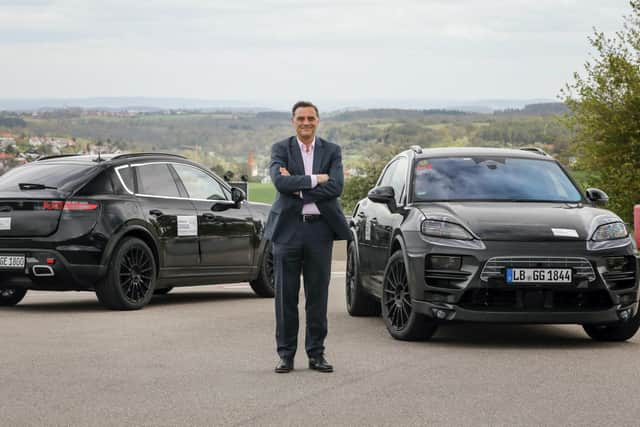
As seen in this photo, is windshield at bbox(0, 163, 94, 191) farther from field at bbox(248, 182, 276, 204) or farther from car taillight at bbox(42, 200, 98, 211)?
field at bbox(248, 182, 276, 204)

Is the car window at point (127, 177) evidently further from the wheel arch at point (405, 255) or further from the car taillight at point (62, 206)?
the wheel arch at point (405, 255)

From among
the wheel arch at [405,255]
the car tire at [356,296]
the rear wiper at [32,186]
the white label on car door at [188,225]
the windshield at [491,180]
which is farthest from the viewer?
the white label on car door at [188,225]

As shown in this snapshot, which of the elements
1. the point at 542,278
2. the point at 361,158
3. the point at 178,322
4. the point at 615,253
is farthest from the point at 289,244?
the point at 361,158

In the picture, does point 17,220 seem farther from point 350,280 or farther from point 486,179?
point 486,179

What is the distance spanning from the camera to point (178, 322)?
41.9 feet

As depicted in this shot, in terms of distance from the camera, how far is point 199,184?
15.5 meters

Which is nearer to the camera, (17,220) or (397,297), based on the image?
(397,297)

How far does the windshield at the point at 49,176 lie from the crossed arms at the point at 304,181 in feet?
16.6

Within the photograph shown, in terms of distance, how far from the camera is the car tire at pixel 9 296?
14906mm

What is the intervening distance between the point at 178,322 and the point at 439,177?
2.97 m

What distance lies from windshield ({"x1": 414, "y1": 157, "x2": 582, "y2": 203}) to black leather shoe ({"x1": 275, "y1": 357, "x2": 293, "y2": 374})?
2.86 m

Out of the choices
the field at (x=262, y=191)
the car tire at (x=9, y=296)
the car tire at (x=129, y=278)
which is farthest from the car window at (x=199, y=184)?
the field at (x=262, y=191)

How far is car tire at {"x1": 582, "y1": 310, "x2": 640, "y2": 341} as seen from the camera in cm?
1084

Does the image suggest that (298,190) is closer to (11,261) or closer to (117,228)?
(117,228)
